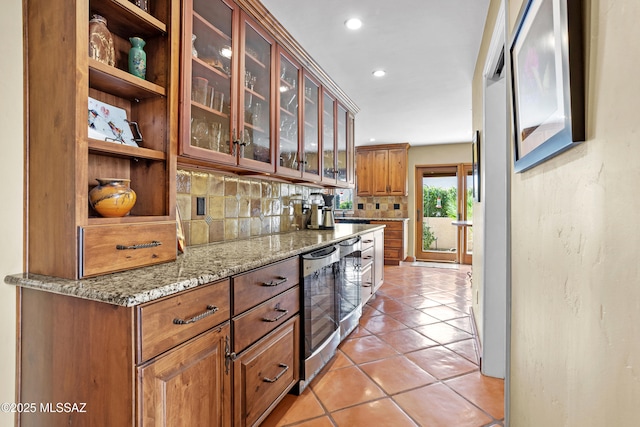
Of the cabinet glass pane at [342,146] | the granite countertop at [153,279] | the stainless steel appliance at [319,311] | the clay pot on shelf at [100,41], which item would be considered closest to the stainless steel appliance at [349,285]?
the stainless steel appliance at [319,311]

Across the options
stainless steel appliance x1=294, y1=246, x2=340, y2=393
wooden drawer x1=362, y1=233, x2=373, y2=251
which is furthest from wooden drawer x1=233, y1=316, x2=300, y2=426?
wooden drawer x1=362, y1=233, x2=373, y2=251

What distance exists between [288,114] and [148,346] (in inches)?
77.7

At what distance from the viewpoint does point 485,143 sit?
7.30 feet

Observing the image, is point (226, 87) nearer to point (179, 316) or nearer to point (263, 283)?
point (263, 283)

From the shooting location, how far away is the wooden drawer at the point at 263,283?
4.55ft

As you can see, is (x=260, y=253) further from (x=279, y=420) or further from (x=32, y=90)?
(x=32, y=90)

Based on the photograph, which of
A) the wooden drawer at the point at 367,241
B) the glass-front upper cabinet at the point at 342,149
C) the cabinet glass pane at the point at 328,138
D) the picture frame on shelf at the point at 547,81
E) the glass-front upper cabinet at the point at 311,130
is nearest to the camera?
the picture frame on shelf at the point at 547,81

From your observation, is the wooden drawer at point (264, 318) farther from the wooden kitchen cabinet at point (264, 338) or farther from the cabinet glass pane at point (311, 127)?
the cabinet glass pane at point (311, 127)

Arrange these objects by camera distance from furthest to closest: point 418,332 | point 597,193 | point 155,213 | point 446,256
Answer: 1. point 446,256
2. point 418,332
3. point 155,213
4. point 597,193

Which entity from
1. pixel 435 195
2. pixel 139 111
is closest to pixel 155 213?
pixel 139 111

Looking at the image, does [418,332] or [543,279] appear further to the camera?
[418,332]

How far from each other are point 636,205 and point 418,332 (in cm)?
269

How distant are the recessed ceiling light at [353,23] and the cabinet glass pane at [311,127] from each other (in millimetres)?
606

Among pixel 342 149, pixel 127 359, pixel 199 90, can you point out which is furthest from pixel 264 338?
pixel 342 149
